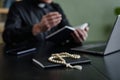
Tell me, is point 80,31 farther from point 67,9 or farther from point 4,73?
point 67,9

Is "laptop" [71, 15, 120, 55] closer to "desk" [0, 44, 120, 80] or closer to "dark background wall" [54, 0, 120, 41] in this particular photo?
"desk" [0, 44, 120, 80]

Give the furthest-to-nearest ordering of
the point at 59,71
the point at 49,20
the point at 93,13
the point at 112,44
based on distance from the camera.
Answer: the point at 93,13 → the point at 49,20 → the point at 112,44 → the point at 59,71

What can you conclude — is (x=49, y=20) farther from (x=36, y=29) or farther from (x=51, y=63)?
(x=51, y=63)

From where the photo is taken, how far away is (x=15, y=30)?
185cm

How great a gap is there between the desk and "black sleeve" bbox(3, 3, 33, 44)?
1.86ft

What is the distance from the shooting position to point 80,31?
5.44 ft

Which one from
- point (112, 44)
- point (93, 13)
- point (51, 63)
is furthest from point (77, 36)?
point (93, 13)

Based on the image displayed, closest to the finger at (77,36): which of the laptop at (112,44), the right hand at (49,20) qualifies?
the right hand at (49,20)

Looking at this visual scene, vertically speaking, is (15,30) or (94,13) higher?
(15,30)

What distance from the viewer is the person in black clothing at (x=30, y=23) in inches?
63.1

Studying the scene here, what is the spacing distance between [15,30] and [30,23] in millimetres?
335

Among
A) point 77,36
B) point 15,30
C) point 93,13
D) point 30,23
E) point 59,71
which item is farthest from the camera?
point 93,13

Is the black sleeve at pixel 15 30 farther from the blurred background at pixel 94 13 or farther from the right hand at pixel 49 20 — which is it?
the blurred background at pixel 94 13

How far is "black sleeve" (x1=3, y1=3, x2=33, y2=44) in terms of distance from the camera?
69.1 inches
